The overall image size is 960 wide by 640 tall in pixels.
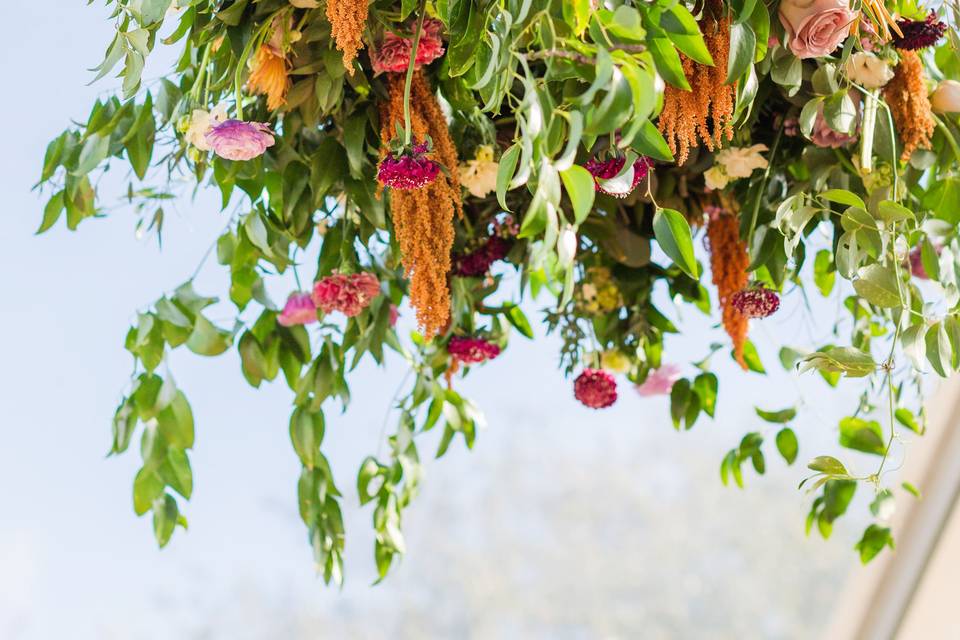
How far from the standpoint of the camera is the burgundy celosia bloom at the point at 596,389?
111 cm

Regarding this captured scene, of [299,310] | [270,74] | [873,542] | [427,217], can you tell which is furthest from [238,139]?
[873,542]

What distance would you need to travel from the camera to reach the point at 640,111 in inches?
20.3

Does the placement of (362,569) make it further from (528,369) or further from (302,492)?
(302,492)

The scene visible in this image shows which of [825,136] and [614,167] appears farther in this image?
[825,136]

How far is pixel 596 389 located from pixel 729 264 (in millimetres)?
191

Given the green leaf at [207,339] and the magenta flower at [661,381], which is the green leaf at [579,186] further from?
the magenta flower at [661,381]

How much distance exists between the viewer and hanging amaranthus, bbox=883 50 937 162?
2.85 feet

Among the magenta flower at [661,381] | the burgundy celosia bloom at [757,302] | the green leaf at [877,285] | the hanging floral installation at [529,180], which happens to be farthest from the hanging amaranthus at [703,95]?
the magenta flower at [661,381]

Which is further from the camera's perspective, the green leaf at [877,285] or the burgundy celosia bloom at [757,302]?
the burgundy celosia bloom at [757,302]

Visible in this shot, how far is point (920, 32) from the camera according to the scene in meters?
0.84

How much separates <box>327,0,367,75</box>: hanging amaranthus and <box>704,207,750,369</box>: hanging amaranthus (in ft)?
1.50

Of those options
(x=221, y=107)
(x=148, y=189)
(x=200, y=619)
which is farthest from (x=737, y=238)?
(x=200, y=619)

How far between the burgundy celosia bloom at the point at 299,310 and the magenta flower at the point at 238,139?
25cm

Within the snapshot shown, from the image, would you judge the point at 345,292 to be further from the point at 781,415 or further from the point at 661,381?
the point at 781,415
